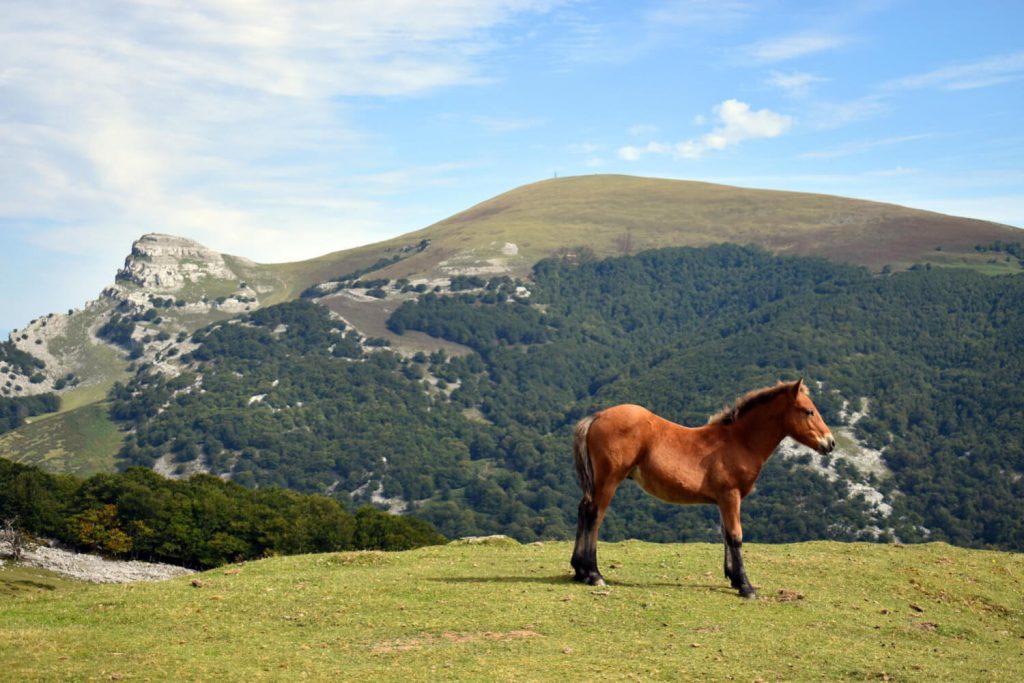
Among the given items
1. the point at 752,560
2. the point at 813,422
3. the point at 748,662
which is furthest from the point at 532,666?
the point at 752,560

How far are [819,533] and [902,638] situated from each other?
136572 mm

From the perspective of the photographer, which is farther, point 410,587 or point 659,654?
point 410,587

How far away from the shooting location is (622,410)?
20062mm

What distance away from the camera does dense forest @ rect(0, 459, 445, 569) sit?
68.3 m

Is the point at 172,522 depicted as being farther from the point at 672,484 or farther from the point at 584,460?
the point at 672,484

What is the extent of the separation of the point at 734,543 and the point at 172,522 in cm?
6082

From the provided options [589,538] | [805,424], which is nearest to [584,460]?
[589,538]

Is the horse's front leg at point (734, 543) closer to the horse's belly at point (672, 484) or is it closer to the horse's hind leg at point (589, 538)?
the horse's belly at point (672, 484)

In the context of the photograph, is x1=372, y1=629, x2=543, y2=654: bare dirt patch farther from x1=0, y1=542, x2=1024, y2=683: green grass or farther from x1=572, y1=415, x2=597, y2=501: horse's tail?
x1=572, y1=415, x2=597, y2=501: horse's tail

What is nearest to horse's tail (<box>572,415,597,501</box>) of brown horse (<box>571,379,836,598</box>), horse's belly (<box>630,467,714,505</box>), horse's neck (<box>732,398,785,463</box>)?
brown horse (<box>571,379,836,598</box>)

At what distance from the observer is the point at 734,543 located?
777 inches

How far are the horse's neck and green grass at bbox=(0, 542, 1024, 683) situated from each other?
2905 millimetres

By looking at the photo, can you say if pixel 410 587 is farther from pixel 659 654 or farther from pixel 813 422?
Result: pixel 813 422

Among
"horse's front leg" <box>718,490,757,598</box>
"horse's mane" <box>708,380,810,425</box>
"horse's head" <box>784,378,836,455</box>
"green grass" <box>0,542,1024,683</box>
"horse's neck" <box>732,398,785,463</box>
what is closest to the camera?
"green grass" <box>0,542,1024,683</box>
